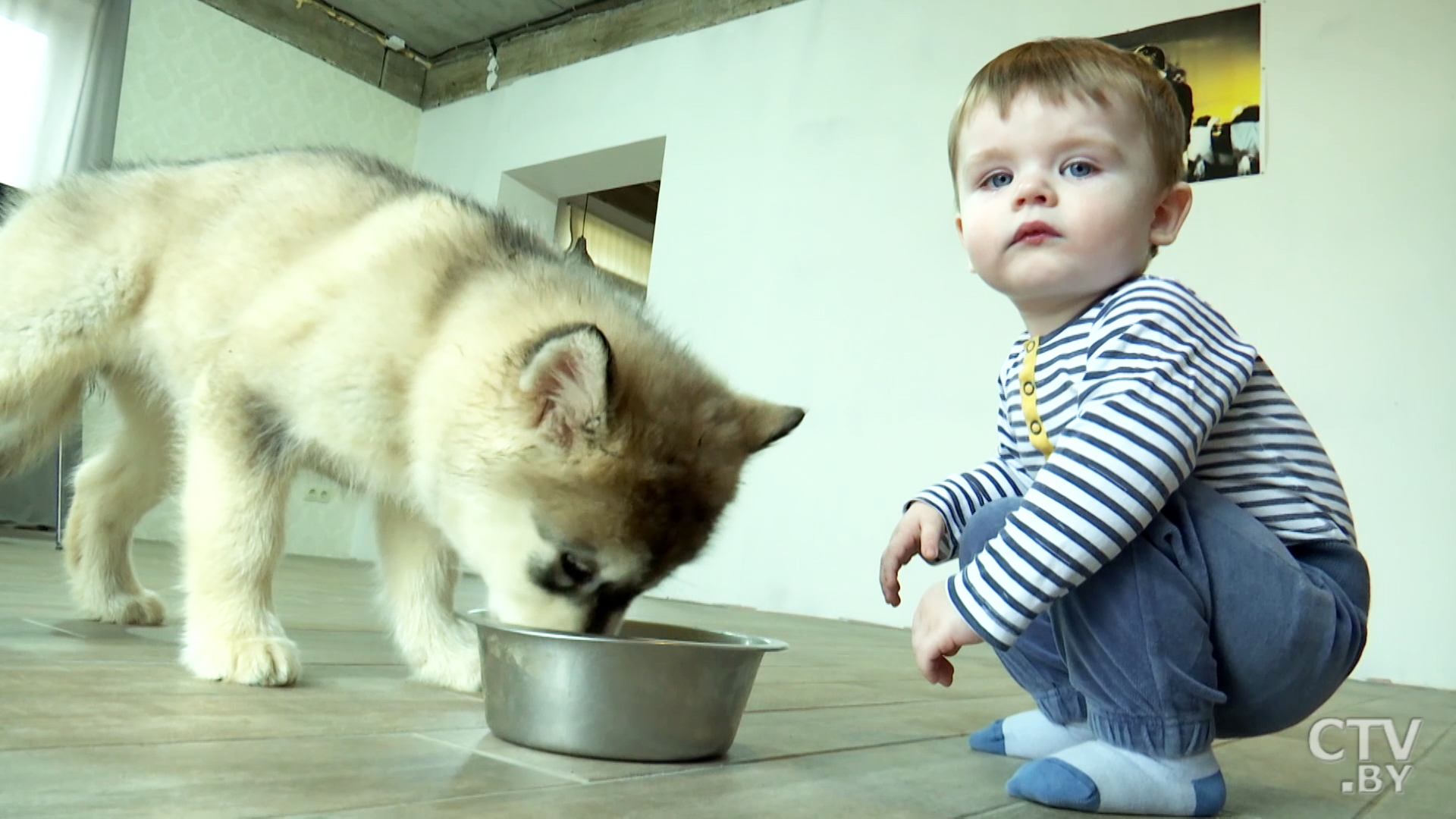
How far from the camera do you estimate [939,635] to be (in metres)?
1.23

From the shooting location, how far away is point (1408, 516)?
4.00 meters

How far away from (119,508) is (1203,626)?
7.83 feet

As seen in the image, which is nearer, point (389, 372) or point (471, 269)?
point (389, 372)

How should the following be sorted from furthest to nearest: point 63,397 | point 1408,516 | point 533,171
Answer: point 533,171
point 1408,516
point 63,397

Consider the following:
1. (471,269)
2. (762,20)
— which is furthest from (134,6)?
(471,269)

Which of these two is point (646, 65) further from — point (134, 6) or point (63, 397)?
point (63, 397)

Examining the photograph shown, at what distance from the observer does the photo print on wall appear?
4.61 meters

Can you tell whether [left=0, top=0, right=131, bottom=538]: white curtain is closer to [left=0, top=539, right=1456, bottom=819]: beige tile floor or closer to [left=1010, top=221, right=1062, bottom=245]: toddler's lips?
[left=0, top=539, right=1456, bottom=819]: beige tile floor

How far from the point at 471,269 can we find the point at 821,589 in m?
3.83

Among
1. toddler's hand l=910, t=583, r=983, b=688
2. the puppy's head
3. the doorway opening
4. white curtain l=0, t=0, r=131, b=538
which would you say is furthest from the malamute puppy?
white curtain l=0, t=0, r=131, b=538

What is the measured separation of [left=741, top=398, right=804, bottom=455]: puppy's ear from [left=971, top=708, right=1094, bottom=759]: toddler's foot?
633 mm

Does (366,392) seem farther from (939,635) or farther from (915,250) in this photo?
(915,250)

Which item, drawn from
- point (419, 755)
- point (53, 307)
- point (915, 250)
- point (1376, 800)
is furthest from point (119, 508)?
point (915, 250)

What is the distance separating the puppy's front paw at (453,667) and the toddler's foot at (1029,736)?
37.1 inches
